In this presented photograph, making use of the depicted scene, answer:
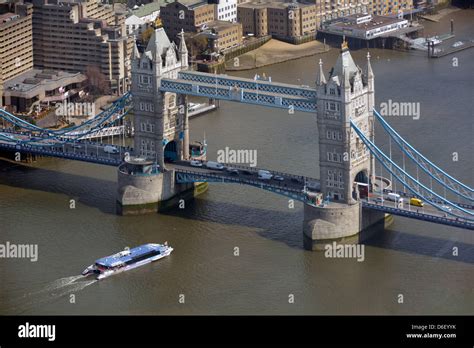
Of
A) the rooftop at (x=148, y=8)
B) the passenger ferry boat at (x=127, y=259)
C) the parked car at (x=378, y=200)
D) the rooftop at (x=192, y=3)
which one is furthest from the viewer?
the rooftop at (x=148, y=8)

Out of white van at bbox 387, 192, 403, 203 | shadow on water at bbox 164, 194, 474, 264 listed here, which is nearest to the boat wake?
shadow on water at bbox 164, 194, 474, 264

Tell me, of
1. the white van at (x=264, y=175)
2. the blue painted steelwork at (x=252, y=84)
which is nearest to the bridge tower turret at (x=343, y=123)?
the blue painted steelwork at (x=252, y=84)

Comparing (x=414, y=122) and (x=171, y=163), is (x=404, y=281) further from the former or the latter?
(x=414, y=122)

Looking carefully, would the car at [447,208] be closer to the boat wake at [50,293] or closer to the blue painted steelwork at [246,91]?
the blue painted steelwork at [246,91]

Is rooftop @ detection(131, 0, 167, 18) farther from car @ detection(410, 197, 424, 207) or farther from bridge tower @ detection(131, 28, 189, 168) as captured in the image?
car @ detection(410, 197, 424, 207)

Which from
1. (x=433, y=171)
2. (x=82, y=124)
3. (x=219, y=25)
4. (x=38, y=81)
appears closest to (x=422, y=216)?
(x=433, y=171)

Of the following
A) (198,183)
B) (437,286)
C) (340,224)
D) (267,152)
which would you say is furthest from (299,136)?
(437,286)

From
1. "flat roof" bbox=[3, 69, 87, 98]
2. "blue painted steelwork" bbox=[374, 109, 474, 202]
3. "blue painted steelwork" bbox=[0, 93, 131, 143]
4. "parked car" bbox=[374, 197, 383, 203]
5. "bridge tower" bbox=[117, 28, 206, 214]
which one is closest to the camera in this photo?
"blue painted steelwork" bbox=[374, 109, 474, 202]
